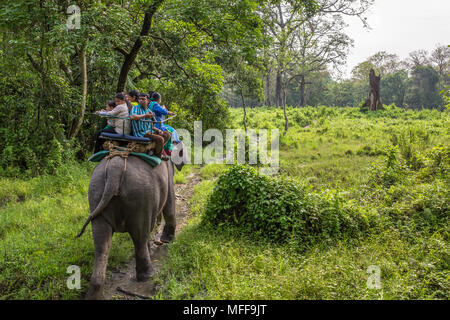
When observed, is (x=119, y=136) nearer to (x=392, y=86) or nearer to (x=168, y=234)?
(x=168, y=234)

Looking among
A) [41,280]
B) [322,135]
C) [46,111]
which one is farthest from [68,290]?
[322,135]

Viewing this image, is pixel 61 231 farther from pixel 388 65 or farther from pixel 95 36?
pixel 388 65

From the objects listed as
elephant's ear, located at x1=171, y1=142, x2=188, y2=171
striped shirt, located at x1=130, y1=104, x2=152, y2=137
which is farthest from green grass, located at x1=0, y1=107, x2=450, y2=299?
striped shirt, located at x1=130, y1=104, x2=152, y2=137

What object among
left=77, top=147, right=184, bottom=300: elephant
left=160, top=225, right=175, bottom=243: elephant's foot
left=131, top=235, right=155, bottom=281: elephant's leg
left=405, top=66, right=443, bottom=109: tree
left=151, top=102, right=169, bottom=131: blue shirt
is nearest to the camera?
left=77, top=147, right=184, bottom=300: elephant

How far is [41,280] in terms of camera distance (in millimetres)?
3691

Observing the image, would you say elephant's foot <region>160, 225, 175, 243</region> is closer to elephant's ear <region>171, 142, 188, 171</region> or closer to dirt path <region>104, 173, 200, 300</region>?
dirt path <region>104, 173, 200, 300</region>

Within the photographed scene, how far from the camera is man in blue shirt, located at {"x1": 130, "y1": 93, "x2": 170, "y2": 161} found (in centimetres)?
429

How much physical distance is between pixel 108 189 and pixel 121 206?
303mm

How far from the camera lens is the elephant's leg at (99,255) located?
11.2ft

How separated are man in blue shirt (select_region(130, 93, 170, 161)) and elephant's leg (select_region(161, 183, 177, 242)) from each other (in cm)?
110

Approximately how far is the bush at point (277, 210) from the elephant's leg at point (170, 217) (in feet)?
2.14

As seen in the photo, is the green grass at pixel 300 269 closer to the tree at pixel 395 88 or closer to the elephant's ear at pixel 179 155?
the elephant's ear at pixel 179 155

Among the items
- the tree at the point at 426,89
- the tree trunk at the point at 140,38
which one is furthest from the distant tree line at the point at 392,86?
the tree trunk at the point at 140,38

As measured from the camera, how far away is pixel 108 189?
352cm
